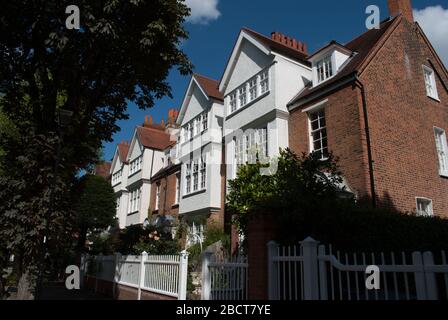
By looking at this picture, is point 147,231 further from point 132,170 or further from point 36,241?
point 132,170

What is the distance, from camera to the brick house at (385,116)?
494 inches

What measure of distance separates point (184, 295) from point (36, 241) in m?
3.92

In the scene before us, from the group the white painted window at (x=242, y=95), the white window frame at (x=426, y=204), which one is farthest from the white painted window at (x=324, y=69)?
the white window frame at (x=426, y=204)

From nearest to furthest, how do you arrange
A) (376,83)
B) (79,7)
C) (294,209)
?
1. (294,209)
2. (79,7)
3. (376,83)

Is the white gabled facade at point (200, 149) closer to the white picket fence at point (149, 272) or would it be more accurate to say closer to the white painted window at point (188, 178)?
the white painted window at point (188, 178)

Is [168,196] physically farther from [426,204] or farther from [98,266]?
[426,204]

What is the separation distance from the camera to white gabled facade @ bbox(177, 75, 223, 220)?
64.5 ft

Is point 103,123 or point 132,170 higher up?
point 132,170

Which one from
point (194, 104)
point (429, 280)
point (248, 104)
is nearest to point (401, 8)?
point (248, 104)

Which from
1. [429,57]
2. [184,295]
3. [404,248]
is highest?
[429,57]

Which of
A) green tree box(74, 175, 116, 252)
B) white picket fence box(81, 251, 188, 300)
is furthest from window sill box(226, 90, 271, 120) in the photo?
green tree box(74, 175, 116, 252)

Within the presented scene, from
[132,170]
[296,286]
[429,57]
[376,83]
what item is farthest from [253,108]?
[132,170]

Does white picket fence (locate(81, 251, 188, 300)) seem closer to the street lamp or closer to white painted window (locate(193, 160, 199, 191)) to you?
the street lamp

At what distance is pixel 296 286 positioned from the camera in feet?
19.2
